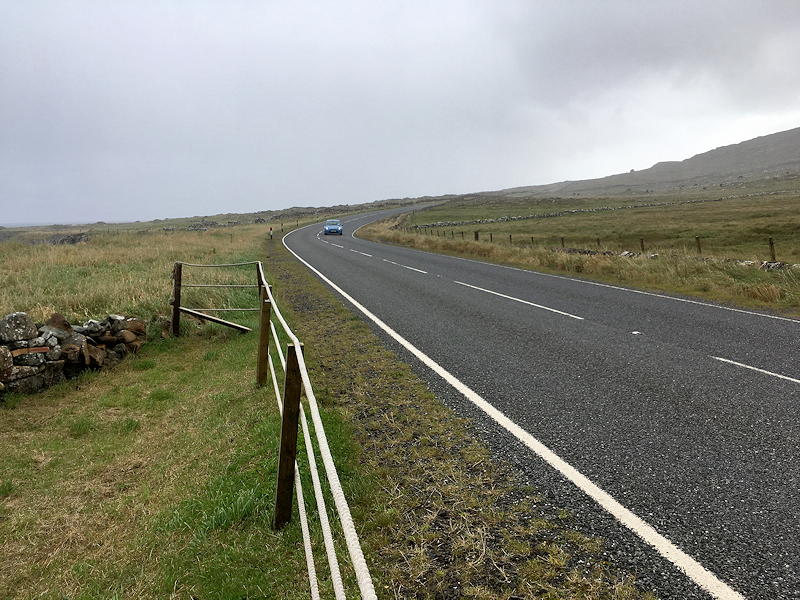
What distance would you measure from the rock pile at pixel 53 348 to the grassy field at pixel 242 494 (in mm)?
351

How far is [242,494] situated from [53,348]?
5604 mm

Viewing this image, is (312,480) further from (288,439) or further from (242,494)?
(242,494)

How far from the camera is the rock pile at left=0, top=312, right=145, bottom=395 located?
7.05 metres

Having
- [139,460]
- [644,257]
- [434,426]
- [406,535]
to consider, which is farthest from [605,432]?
[644,257]

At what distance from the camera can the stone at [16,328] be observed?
6.99 meters

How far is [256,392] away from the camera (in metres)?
6.36

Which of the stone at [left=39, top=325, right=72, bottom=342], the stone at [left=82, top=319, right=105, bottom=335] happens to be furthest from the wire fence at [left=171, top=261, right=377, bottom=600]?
the stone at [left=82, top=319, right=105, bottom=335]

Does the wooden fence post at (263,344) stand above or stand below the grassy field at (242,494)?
above

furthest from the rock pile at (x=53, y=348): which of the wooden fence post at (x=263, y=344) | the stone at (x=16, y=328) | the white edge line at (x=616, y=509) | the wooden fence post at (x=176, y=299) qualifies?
the white edge line at (x=616, y=509)

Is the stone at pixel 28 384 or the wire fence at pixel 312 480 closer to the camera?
the wire fence at pixel 312 480

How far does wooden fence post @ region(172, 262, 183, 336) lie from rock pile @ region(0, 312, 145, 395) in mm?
929

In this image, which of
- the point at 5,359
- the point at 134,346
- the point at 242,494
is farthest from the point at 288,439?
the point at 134,346

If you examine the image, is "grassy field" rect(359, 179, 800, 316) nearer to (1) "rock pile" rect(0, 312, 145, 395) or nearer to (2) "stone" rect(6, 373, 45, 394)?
(1) "rock pile" rect(0, 312, 145, 395)

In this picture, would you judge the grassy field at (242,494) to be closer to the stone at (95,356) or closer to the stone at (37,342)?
the stone at (95,356)
